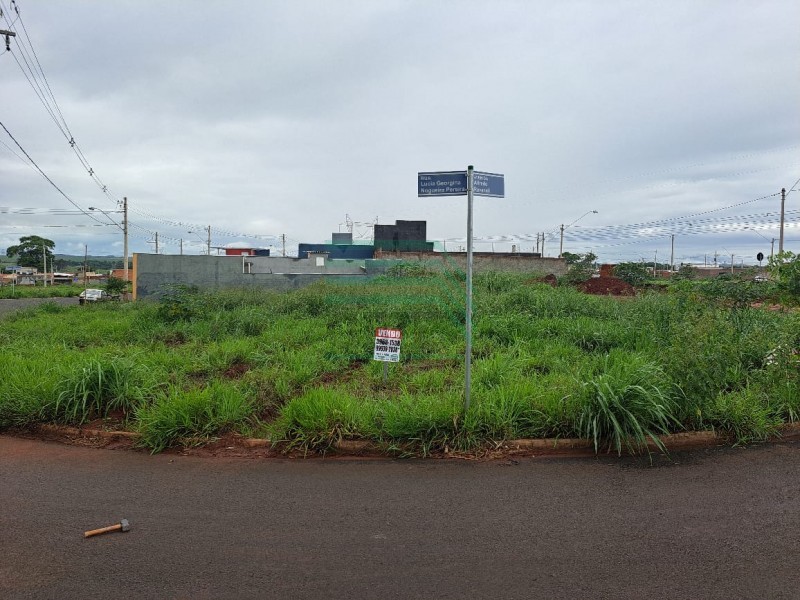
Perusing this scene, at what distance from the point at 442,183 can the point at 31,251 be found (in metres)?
106

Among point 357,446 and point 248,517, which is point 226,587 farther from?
point 357,446

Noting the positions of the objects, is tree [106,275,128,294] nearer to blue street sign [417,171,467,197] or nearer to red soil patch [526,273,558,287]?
red soil patch [526,273,558,287]

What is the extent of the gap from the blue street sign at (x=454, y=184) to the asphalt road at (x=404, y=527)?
2.59 meters

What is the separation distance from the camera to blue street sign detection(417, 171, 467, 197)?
4727 mm

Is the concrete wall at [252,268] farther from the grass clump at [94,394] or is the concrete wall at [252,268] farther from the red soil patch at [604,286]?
the grass clump at [94,394]

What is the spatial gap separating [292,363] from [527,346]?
3.77m

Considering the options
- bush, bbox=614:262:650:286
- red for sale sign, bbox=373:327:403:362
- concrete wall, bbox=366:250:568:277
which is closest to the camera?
red for sale sign, bbox=373:327:403:362

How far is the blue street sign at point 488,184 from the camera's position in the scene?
4723 mm

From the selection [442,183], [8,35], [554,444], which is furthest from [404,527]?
[8,35]

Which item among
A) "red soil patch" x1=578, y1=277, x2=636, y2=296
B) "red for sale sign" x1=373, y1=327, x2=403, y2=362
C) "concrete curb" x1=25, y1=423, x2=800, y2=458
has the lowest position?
"concrete curb" x1=25, y1=423, x2=800, y2=458

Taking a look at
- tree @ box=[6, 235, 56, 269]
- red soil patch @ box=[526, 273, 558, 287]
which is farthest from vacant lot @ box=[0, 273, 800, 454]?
tree @ box=[6, 235, 56, 269]

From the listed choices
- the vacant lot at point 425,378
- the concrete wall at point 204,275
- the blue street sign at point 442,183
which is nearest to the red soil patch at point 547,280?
the concrete wall at point 204,275

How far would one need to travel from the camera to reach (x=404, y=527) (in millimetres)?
3271

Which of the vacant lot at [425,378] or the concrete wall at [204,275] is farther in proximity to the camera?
the concrete wall at [204,275]
